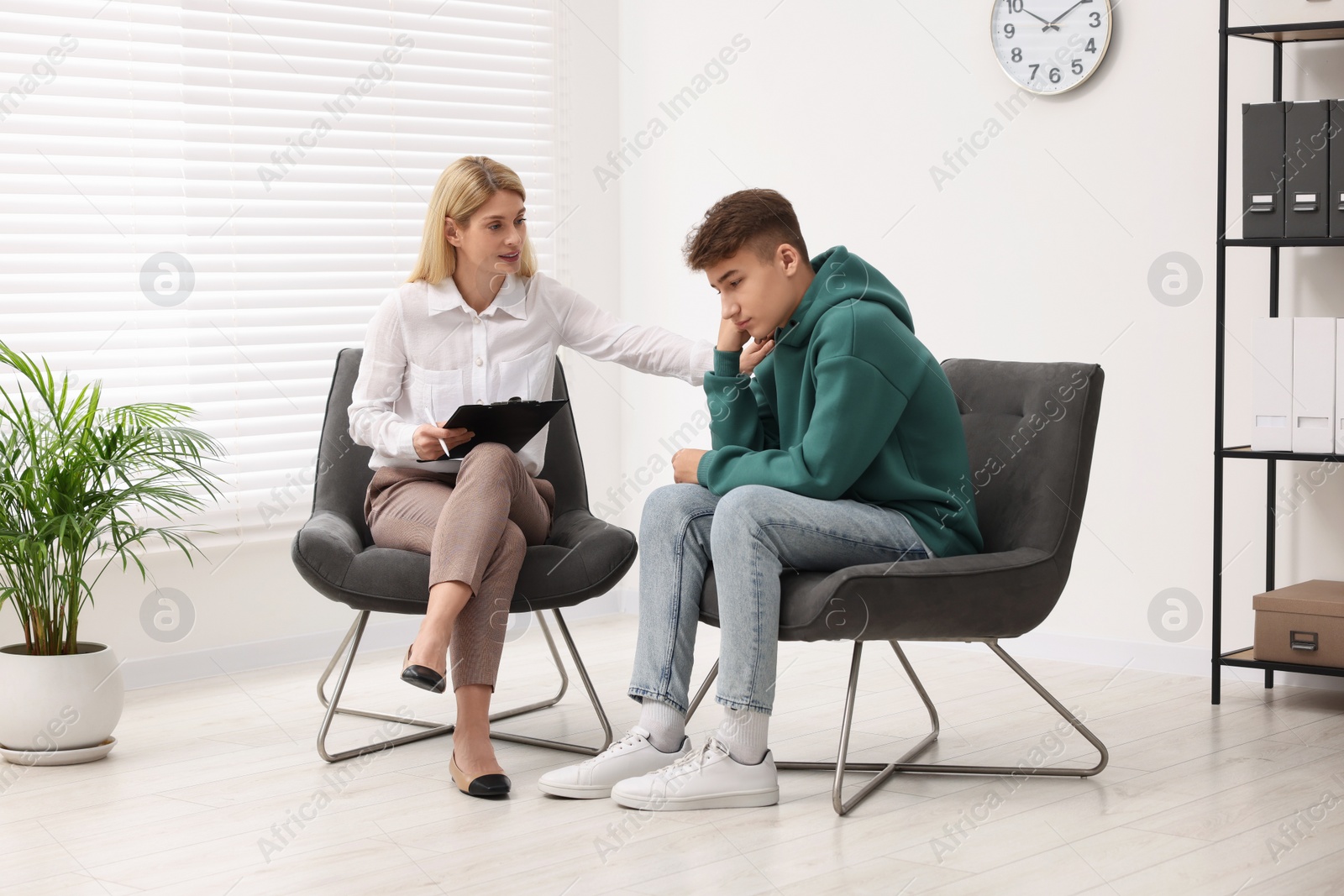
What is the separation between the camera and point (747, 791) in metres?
2.45

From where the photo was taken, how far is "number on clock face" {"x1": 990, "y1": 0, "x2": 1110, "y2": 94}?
3.63 metres

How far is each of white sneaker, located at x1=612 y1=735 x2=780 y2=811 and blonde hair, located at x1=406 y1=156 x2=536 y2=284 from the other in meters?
1.14

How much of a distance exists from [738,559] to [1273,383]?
5.03 feet

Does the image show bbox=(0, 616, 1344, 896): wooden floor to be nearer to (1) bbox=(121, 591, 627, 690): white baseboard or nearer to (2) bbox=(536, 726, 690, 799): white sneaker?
(2) bbox=(536, 726, 690, 799): white sneaker

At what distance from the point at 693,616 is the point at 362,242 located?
2008 millimetres

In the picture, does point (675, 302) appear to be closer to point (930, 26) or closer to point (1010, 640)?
point (930, 26)

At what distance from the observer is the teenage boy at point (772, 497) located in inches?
94.0

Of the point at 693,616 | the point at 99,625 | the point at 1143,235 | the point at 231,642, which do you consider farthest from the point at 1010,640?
the point at 99,625

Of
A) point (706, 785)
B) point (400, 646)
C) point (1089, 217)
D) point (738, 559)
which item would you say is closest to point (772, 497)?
point (738, 559)

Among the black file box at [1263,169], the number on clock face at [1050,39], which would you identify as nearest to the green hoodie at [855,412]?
the black file box at [1263,169]

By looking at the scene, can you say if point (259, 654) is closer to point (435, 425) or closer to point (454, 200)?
point (435, 425)

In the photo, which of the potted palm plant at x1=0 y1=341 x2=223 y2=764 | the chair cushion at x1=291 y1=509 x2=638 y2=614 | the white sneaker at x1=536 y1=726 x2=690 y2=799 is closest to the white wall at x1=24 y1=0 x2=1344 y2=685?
→ the potted palm plant at x1=0 y1=341 x2=223 y2=764

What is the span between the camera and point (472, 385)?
2.97 meters

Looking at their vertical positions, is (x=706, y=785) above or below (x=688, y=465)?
below
